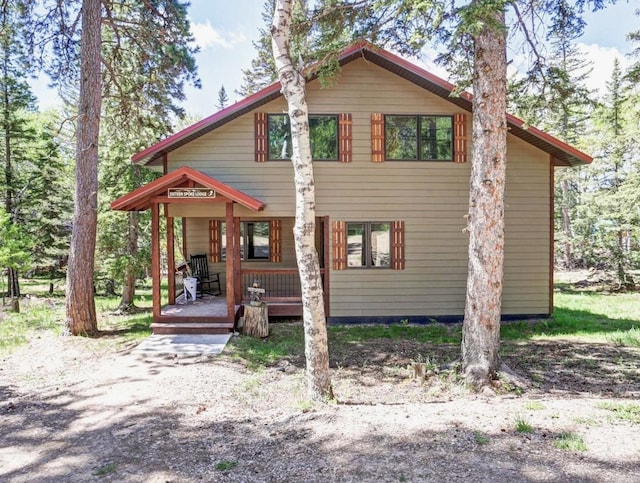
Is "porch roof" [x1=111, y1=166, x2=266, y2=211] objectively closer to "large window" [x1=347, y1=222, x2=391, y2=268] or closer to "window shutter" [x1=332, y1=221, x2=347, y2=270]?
"window shutter" [x1=332, y1=221, x2=347, y2=270]

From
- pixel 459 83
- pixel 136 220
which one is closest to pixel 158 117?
pixel 136 220

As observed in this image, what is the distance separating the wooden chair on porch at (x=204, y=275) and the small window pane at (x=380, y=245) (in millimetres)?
4465

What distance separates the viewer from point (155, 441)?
13.5ft

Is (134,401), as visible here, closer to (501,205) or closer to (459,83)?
(501,205)

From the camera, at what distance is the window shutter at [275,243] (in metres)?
12.5

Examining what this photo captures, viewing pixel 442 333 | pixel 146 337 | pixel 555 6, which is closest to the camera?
pixel 555 6

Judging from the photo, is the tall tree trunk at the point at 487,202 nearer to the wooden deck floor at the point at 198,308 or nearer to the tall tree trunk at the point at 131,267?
the wooden deck floor at the point at 198,308

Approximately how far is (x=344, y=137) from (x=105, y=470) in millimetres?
8472

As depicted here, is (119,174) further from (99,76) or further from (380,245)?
(380,245)

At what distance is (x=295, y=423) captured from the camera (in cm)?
444

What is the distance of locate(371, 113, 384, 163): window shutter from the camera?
1051cm

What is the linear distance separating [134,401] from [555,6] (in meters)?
8.70

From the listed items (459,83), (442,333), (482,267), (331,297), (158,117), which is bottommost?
(442,333)

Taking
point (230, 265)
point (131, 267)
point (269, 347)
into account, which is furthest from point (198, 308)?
point (131, 267)
